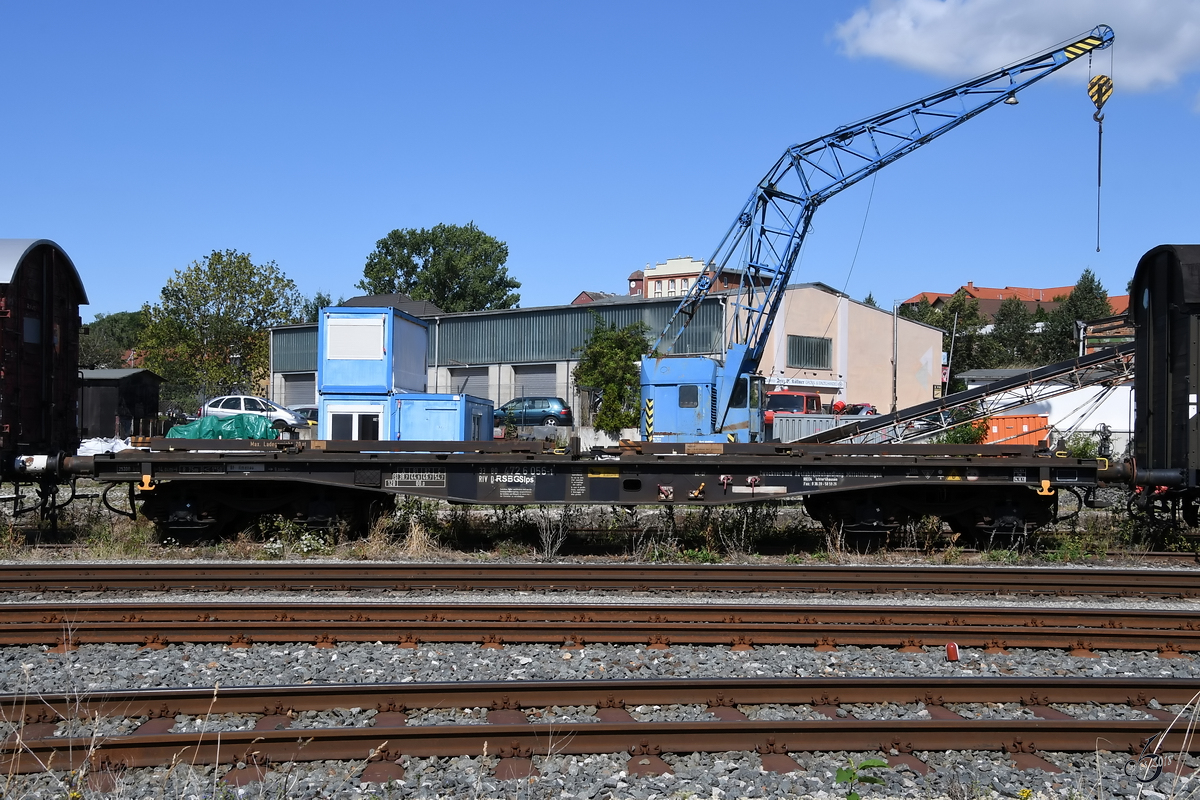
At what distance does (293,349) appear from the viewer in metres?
50.3

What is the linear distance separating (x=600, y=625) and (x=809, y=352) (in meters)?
38.1

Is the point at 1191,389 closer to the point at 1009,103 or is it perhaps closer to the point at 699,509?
the point at 699,509

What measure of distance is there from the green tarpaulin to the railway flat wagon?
8.73 ft

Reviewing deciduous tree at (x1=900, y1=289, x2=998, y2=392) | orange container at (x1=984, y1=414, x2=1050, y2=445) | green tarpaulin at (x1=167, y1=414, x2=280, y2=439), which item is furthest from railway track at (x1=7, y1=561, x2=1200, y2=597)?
deciduous tree at (x1=900, y1=289, x2=998, y2=392)

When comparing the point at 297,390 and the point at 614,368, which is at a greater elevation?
the point at 614,368

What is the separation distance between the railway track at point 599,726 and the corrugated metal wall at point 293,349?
45205 mm

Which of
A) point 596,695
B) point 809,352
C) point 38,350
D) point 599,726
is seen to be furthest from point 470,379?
point 599,726

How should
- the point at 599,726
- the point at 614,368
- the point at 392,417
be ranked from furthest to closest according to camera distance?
the point at 614,368 < the point at 392,417 < the point at 599,726

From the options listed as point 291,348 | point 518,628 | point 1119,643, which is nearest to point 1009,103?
point 1119,643

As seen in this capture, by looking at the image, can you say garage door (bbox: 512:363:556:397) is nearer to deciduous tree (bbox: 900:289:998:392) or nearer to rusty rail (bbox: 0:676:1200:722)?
deciduous tree (bbox: 900:289:998:392)

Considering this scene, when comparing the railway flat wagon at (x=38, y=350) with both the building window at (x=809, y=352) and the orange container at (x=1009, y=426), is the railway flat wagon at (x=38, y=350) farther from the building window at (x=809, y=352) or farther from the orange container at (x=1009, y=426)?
the building window at (x=809, y=352)

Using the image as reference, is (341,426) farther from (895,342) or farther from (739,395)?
(895,342)

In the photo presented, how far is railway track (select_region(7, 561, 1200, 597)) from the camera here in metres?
10.0

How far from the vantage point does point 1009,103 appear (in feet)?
75.6
